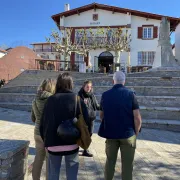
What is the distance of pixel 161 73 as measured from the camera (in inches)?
471

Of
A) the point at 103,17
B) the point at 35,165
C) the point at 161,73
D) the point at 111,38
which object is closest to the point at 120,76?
the point at 35,165

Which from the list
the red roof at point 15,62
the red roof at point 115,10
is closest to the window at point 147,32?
the red roof at point 115,10

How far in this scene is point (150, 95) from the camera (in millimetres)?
9844

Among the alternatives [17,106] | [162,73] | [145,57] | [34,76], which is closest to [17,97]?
[17,106]

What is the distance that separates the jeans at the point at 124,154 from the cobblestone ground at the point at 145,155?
707mm

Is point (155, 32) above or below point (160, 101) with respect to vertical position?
above

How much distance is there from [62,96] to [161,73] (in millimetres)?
10636

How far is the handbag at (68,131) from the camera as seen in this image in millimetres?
2227

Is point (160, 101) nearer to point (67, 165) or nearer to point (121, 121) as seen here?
point (121, 121)

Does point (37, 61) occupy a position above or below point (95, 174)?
above

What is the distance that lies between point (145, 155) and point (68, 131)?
10.3ft

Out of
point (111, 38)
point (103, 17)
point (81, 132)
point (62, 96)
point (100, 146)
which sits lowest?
point (100, 146)

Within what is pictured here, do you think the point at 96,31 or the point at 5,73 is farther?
the point at 5,73

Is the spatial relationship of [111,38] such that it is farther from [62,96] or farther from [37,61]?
[62,96]
